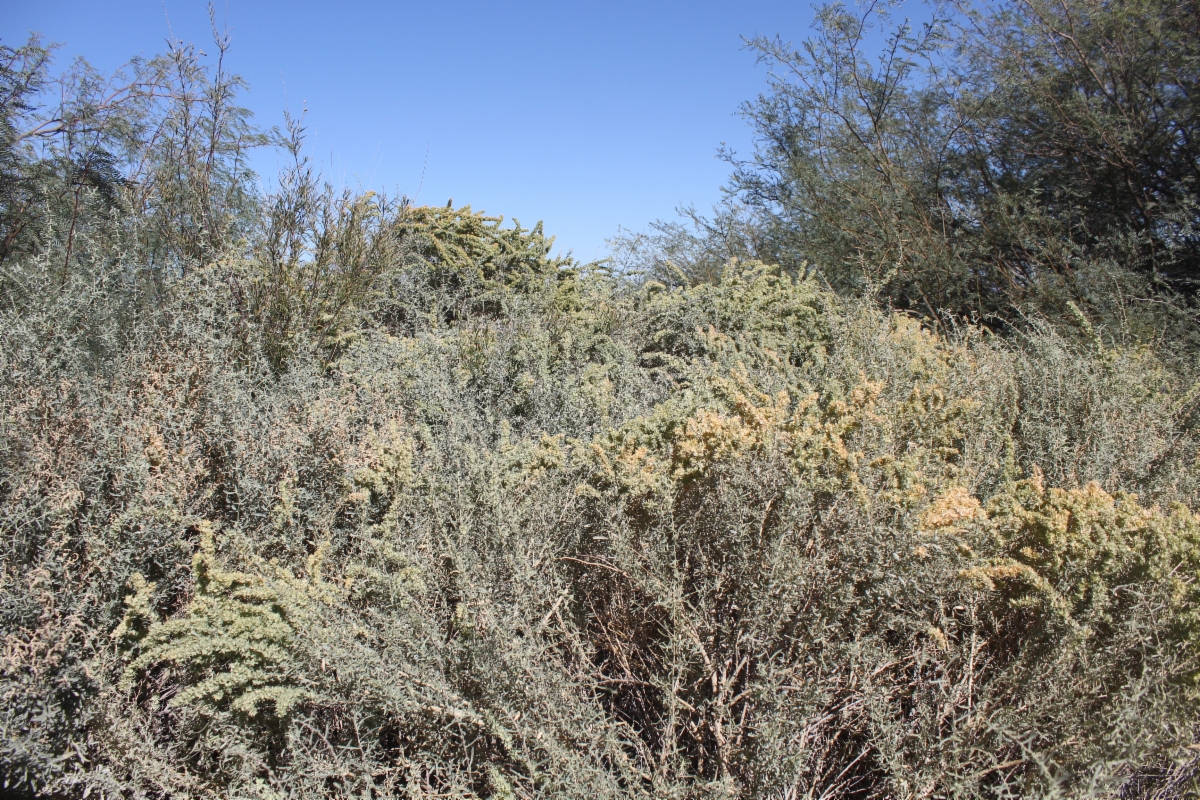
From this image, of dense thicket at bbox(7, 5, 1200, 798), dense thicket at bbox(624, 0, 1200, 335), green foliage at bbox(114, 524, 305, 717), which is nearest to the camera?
dense thicket at bbox(7, 5, 1200, 798)

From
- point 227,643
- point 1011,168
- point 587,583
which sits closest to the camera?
point 227,643

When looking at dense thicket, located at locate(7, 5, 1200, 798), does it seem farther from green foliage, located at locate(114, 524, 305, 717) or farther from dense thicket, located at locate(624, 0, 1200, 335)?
dense thicket, located at locate(624, 0, 1200, 335)

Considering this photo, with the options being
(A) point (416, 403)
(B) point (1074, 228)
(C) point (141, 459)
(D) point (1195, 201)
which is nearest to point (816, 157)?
(B) point (1074, 228)

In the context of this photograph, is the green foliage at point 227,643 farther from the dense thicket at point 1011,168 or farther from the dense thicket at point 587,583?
the dense thicket at point 1011,168

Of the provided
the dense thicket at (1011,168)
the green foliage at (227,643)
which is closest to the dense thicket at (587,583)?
the green foliage at (227,643)

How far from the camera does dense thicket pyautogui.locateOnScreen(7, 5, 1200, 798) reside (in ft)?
5.10

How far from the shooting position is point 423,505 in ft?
7.08

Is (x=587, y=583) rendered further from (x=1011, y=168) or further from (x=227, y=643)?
(x=1011, y=168)

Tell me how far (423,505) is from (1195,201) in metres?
6.70

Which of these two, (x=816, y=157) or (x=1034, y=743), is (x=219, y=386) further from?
(x=816, y=157)

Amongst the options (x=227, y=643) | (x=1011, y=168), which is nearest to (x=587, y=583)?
(x=227, y=643)

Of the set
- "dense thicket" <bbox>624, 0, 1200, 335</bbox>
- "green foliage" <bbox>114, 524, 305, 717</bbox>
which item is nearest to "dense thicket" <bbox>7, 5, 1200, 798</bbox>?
"green foliage" <bbox>114, 524, 305, 717</bbox>

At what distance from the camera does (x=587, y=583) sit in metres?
2.18

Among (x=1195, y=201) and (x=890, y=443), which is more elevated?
(x=1195, y=201)
